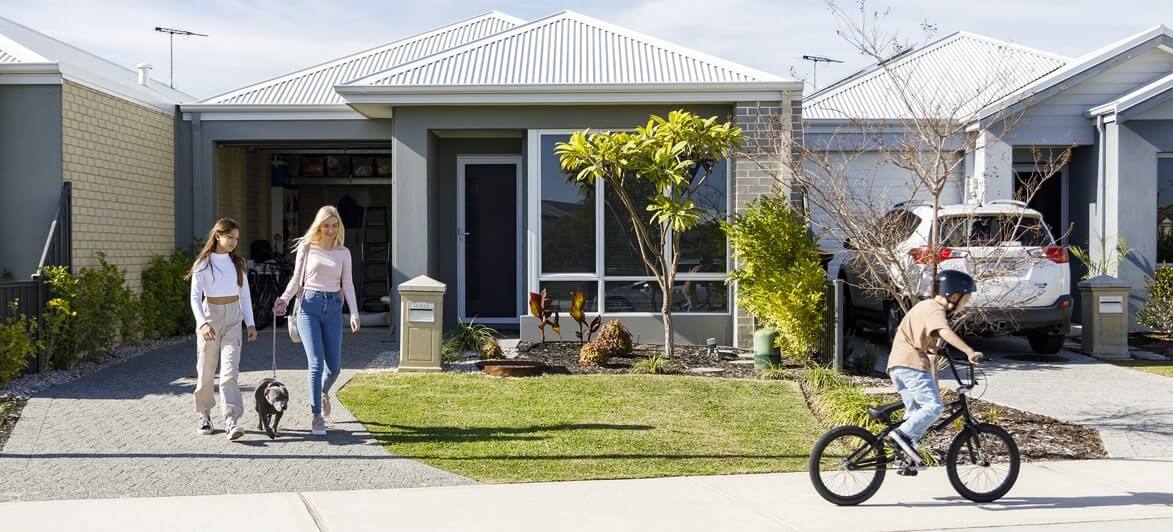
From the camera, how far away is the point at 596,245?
44.2 ft

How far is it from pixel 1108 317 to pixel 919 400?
7.75m

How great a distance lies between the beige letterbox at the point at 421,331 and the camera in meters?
11.5

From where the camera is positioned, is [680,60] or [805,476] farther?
[680,60]

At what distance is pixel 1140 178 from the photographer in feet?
48.4

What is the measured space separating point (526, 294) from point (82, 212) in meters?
5.50

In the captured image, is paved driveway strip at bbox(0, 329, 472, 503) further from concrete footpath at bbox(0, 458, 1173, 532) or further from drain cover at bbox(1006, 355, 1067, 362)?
drain cover at bbox(1006, 355, 1067, 362)

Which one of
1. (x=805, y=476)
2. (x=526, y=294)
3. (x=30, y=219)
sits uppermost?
(x=30, y=219)

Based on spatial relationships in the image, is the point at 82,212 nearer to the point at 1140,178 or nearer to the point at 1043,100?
the point at 1043,100

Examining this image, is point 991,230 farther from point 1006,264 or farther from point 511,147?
point 511,147

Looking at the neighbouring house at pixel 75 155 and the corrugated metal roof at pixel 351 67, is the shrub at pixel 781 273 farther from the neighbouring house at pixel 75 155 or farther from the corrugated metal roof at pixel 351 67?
the neighbouring house at pixel 75 155

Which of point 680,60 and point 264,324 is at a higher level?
point 680,60

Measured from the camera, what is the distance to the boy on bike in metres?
6.53

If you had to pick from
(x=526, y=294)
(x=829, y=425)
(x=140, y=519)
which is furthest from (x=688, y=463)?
(x=526, y=294)

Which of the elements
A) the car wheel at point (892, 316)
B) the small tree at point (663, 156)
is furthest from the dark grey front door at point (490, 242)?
the car wheel at point (892, 316)
